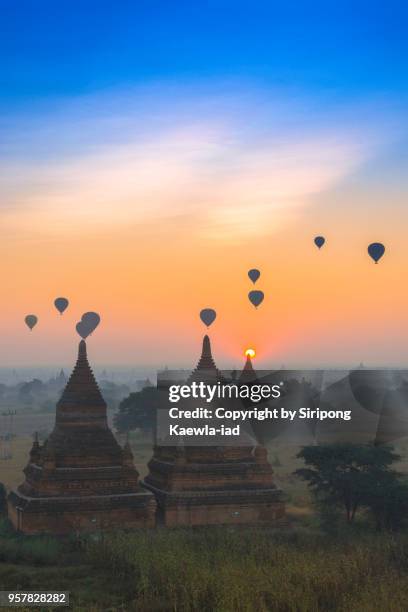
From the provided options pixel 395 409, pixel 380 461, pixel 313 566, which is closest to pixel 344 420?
pixel 395 409

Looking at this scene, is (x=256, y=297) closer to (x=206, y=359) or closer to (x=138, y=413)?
(x=206, y=359)

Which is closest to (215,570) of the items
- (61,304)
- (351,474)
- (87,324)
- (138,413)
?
(351,474)

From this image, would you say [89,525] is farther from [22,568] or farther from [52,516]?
[22,568]

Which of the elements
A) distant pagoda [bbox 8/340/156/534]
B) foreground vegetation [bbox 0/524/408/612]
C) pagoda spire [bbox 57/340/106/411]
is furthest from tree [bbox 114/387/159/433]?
foreground vegetation [bbox 0/524/408/612]

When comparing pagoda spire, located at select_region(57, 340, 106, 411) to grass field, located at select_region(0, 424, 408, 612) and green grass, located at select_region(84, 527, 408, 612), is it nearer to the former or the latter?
grass field, located at select_region(0, 424, 408, 612)

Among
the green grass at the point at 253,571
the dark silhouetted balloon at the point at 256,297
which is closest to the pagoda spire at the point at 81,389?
the green grass at the point at 253,571

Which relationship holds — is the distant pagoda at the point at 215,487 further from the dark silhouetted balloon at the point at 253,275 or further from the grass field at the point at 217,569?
the dark silhouetted balloon at the point at 253,275
